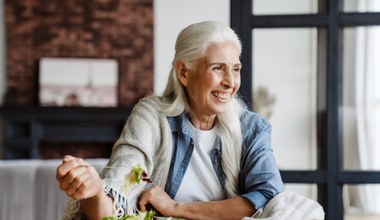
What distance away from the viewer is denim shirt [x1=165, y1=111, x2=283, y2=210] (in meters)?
1.91

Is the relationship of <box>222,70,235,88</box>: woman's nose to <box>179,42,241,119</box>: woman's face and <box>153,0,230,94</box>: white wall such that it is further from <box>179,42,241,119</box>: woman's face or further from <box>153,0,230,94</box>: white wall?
<box>153,0,230,94</box>: white wall

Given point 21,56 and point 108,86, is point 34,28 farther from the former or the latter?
point 108,86

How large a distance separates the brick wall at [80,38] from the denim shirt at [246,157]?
560cm

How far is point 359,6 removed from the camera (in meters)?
2.44

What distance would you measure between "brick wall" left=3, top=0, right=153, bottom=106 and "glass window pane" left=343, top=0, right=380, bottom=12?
521 centimetres

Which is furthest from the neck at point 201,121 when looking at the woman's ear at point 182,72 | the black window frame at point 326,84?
the black window frame at point 326,84

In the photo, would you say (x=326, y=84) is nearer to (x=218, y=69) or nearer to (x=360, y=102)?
(x=360, y=102)

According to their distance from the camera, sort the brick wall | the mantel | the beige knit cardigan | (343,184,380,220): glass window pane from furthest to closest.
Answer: the brick wall < the mantel < (343,184,380,220): glass window pane < the beige knit cardigan

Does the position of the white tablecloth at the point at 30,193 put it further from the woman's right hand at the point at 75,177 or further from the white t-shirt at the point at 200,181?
the woman's right hand at the point at 75,177

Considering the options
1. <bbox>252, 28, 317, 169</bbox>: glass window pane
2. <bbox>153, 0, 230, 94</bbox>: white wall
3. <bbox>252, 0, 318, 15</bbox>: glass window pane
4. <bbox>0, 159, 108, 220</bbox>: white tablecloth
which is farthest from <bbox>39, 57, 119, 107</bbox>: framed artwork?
<bbox>252, 0, 318, 15</bbox>: glass window pane

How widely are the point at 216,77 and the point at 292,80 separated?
72 cm

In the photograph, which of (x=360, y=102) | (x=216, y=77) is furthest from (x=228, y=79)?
(x=360, y=102)

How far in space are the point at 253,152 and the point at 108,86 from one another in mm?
5666

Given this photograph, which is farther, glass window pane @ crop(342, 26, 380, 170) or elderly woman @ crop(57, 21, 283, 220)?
glass window pane @ crop(342, 26, 380, 170)
